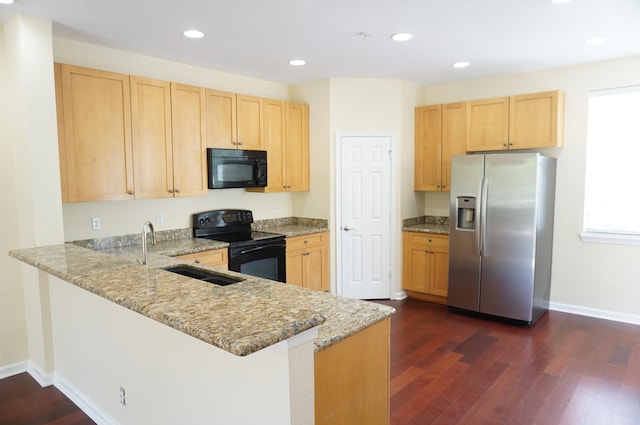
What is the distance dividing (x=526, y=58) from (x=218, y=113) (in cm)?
305

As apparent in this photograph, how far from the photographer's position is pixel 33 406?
9.12 ft

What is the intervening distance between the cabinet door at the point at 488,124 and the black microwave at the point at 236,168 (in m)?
2.40

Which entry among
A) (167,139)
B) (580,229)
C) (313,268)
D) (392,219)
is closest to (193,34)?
(167,139)

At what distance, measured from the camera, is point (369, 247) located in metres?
5.13

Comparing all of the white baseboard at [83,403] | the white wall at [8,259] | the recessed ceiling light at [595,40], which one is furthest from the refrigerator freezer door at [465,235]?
the white wall at [8,259]

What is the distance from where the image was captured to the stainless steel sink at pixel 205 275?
7.38 feet

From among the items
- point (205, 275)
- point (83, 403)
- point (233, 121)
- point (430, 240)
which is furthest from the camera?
point (430, 240)

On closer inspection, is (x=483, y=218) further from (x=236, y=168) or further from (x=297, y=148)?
(x=236, y=168)

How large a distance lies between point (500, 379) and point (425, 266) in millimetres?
2020

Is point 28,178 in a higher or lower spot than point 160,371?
higher

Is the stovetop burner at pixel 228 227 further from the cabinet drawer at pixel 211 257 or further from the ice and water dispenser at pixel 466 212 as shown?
the ice and water dispenser at pixel 466 212

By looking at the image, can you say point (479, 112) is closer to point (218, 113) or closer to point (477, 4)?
point (477, 4)

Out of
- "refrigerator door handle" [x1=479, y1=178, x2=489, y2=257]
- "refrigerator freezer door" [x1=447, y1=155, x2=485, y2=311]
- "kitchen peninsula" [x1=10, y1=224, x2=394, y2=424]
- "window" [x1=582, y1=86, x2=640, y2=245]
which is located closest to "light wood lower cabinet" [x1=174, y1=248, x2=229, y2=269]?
"kitchen peninsula" [x1=10, y1=224, x2=394, y2=424]

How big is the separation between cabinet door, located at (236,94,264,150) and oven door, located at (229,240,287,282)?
108 cm
